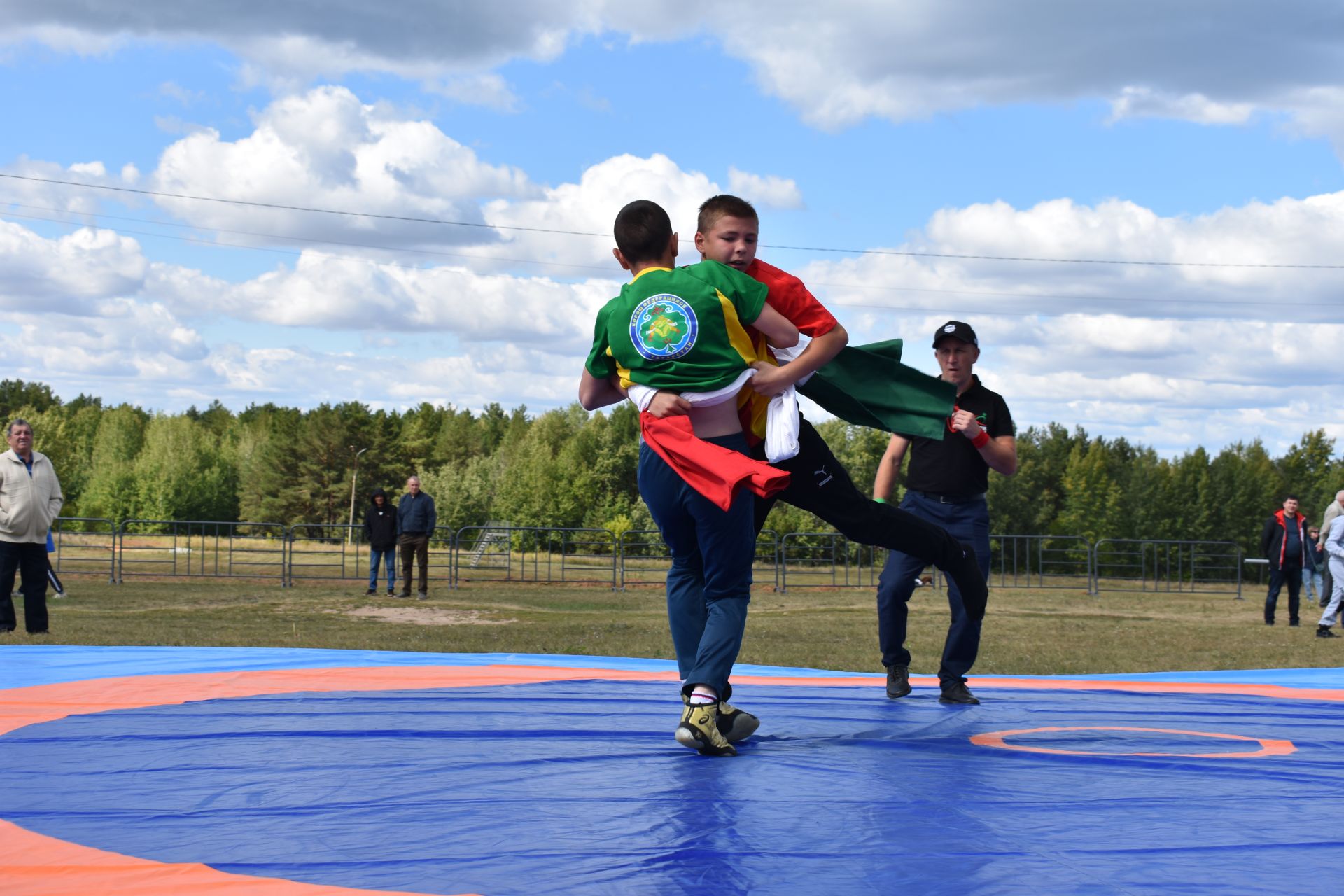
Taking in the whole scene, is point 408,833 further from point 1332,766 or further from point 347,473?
point 347,473

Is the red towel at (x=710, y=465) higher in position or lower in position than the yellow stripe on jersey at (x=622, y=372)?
lower

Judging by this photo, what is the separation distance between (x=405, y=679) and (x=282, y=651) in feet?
4.94

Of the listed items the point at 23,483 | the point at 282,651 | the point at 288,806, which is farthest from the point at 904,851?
the point at 23,483

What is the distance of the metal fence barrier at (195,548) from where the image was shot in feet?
75.5

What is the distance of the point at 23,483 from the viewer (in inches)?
333

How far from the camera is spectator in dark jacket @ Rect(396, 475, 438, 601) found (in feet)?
58.4

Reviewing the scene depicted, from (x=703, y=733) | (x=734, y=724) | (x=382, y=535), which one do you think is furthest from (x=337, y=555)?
(x=703, y=733)

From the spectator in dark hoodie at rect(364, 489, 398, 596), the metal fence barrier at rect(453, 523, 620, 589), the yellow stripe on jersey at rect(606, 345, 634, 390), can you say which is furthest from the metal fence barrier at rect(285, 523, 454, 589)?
the yellow stripe on jersey at rect(606, 345, 634, 390)

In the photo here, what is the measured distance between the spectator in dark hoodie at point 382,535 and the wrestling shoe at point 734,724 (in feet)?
50.3

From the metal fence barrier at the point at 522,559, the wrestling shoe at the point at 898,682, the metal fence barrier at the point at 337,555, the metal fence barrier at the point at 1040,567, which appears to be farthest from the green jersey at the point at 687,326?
the metal fence barrier at the point at 1040,567

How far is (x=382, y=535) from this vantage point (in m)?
18.7

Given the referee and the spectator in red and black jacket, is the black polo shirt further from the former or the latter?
the spectator in red and black jacket

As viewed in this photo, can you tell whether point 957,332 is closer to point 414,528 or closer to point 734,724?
point 734,724

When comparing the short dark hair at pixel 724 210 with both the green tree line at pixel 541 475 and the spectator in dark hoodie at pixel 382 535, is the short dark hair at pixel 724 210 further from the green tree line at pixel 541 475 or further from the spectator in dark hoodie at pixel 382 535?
the green tree line at pixel 541 475
